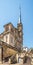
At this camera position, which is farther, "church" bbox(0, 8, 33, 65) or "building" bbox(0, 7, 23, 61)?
"building" bbox(0, 7, 23, 61)

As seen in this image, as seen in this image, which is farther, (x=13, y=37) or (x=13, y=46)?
(x=13, y=37)

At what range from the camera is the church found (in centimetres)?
3559

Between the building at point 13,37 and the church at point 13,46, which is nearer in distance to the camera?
the church at point 13,46

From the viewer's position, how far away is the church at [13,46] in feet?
117

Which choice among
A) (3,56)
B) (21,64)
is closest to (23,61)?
(21,64)

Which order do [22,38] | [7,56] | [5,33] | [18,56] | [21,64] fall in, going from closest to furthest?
[21,64] → [18,56] → [7,56] → [5,33] → [22,38]

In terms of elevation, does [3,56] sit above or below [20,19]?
below

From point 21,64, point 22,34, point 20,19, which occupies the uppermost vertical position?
point 20,19

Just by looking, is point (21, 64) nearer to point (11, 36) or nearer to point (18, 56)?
point (18, 56)

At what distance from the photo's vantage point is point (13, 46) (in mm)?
46781

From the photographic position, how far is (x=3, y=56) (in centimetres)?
3838

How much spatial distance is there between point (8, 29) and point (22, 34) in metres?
6.24

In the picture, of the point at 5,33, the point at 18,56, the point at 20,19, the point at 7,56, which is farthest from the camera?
the point at 20,19

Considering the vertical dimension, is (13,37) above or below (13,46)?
above
